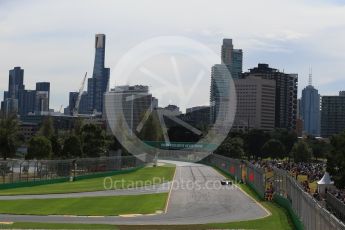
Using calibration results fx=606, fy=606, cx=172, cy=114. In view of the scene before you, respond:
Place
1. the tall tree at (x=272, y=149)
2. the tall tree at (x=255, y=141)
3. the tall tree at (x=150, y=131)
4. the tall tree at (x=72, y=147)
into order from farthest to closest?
the tall tree at (x=255, y=141), the tall tree at (x=272, y=149), the tall tree at (x=150, y=131), the tall tree at (x=72, y=147)

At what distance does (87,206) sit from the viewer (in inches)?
1732

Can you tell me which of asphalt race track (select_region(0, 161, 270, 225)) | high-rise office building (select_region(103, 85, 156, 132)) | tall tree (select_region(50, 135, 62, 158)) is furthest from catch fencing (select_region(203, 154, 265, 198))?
tall tree (select_region(50, 135, 62, 158))

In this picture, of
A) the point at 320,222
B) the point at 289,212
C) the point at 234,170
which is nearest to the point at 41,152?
the point at 234,170

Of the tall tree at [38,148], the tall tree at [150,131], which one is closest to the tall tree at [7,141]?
the tall tree at [38,148]

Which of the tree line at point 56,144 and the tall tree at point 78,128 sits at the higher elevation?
the tall tree at point 78,128

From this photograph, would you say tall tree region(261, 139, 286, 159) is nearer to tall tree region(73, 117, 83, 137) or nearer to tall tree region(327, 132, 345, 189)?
tall tree region(73, 117, 83, 137)

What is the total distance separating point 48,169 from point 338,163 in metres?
37.2

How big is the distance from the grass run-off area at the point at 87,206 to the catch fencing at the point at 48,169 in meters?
15.5

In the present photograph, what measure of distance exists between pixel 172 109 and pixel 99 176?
14.2 meters

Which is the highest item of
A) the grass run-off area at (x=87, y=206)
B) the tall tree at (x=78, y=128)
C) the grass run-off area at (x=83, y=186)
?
the tall tree at (x=78, y=128)

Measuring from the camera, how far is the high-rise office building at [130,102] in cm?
9794

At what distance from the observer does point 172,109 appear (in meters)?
86.1

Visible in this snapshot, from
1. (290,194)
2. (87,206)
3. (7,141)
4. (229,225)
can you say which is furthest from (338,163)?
(7,141)

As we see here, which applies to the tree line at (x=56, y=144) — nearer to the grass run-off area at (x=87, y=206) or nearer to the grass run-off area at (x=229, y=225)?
A: the grass run-off area at (x=87, y=206)
